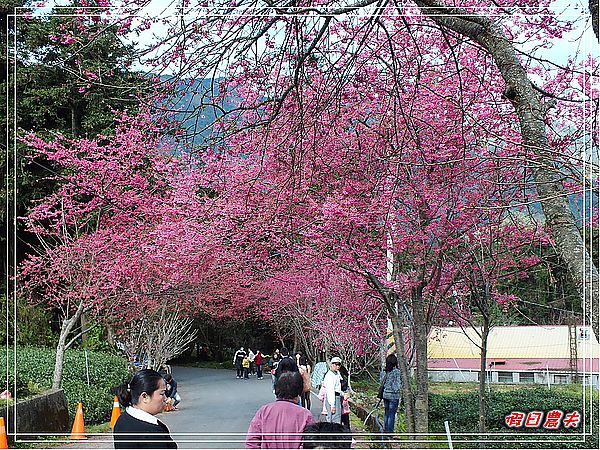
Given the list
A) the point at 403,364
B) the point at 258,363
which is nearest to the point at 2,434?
the point at 403,364

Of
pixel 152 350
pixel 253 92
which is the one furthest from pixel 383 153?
pixel 152 350

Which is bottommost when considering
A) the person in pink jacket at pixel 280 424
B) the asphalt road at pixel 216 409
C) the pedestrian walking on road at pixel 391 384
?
the asphalt road at pixel 216 409

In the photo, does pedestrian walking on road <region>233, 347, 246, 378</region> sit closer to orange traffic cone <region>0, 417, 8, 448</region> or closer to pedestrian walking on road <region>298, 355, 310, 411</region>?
pedestrian walking on road <region>298, 355, 310, 411</region>

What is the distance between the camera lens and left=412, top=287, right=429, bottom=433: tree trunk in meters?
4.86

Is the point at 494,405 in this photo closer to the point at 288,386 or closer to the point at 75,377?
the point at 75,377

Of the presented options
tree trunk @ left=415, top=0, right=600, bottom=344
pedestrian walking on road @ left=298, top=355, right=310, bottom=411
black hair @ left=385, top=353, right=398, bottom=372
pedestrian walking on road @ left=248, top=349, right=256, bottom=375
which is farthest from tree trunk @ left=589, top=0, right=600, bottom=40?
pedestrian walking on road @ left=248, top=349, right=256, bottom=375

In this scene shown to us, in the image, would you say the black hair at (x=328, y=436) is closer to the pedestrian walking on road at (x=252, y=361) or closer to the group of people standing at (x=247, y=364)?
the group of people standing at (x=247, y=364)

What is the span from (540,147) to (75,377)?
526cm

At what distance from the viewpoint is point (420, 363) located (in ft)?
16.1

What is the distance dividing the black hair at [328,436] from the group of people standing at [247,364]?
7.23 m

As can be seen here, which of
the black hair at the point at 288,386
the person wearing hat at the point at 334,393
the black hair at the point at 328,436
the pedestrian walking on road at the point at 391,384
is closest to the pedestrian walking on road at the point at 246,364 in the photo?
the pedestrian walking on road at the point at 391,384

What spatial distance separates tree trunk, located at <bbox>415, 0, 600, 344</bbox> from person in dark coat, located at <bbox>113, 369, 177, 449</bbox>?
3.80ft

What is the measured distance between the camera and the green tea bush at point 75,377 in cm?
577

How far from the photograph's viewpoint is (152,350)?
877cm
